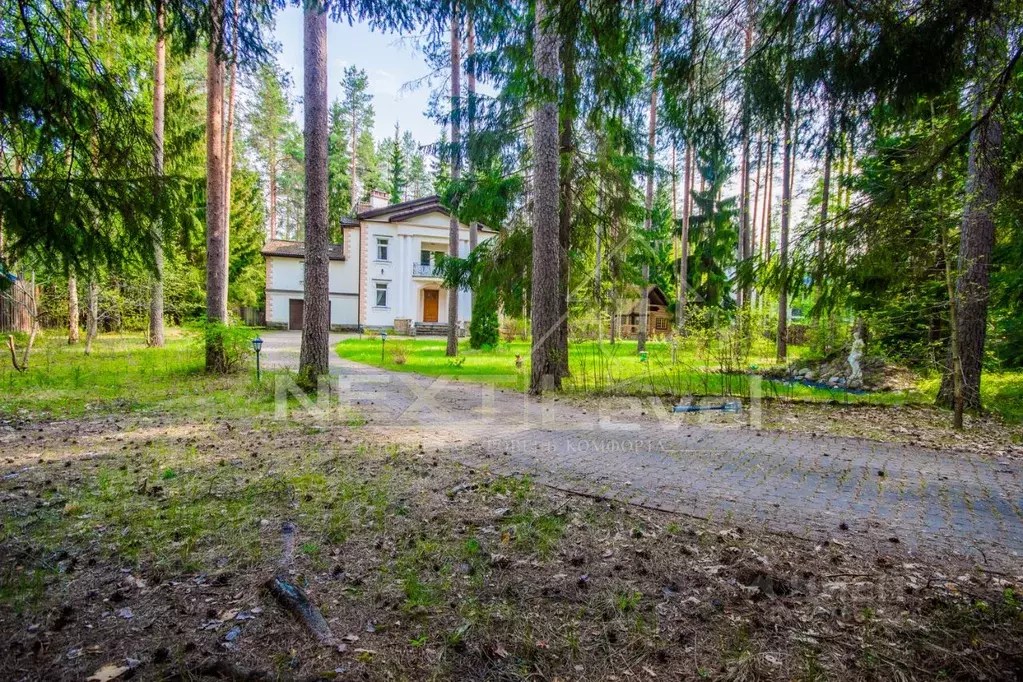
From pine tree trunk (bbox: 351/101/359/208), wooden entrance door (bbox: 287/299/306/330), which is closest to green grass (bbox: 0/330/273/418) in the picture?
wooden entrance door (bbox: 287/299/306/330)

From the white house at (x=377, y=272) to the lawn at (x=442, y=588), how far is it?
2721 cm

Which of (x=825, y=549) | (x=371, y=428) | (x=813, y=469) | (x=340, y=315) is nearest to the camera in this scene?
(x=825, y=549)

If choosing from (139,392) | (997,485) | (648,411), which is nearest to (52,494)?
(139,392)

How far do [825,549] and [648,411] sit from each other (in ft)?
16.1

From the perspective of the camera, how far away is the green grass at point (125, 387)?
7.27 m

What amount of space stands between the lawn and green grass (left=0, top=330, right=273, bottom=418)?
9.98 ft

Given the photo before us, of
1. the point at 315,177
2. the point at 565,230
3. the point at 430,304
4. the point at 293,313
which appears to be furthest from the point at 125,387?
the point at 293,313

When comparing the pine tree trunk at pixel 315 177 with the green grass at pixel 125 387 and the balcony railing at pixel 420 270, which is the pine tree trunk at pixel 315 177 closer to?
the green grass at pixel 125 387

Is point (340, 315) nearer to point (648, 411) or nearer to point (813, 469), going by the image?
point (648, 411)

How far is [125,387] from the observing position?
8.87 metres

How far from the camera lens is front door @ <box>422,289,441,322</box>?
108 feet

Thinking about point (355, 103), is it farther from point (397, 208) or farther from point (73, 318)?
point (73, 318)

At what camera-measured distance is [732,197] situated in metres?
26.5

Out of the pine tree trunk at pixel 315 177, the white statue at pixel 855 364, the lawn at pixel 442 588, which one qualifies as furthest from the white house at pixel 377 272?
the lawn at pixel 442 588
